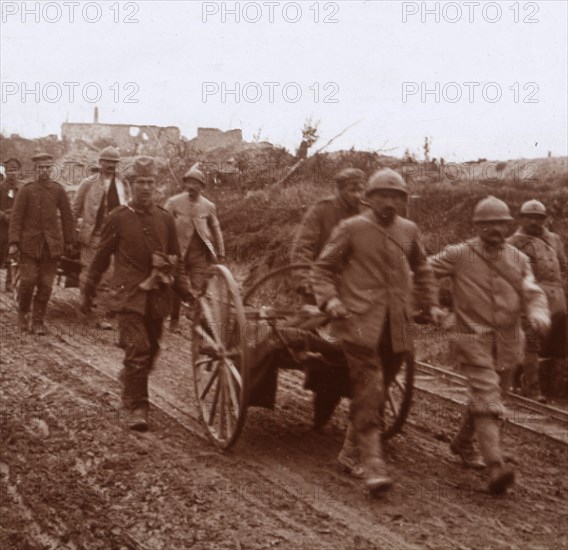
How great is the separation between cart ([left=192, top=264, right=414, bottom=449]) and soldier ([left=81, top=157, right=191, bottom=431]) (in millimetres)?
479

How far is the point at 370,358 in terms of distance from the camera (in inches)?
235

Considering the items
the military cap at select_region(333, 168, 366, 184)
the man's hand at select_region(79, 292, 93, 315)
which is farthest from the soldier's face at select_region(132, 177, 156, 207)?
the military cap at select_region(333, 168, 366, 184)

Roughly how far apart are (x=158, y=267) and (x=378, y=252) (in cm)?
222

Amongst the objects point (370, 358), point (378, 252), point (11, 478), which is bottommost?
point (11, 478)

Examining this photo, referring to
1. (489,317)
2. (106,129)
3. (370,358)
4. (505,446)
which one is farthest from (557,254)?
(106,129)

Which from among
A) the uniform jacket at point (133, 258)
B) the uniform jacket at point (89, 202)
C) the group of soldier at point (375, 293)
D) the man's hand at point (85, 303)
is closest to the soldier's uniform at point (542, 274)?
the group of soldier at point (375, 293)

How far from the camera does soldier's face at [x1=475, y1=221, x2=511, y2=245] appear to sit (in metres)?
6.26

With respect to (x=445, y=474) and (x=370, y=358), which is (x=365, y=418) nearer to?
(x=370, y=358)

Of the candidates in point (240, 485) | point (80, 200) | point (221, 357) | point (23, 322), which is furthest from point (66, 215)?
point (240, 485)

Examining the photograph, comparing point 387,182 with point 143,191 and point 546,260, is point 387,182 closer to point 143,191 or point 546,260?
point 143,191

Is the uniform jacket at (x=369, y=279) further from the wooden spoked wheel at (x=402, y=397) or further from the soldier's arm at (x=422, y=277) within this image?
the wooden spoked wheel at (x=402, y=397)

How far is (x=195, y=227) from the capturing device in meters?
11.0

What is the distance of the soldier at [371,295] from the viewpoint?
234 inches

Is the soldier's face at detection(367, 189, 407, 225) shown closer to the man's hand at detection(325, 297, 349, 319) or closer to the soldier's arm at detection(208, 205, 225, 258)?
the man's hand at detection(325, 297, 349, 319)
